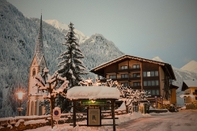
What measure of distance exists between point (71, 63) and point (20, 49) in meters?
97.4

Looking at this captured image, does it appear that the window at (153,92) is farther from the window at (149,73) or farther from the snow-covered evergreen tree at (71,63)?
the snow-covered evergreen tree at (71,63)

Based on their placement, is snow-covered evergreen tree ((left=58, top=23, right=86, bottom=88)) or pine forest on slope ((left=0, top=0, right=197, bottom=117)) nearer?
snow-covered evergreen tree ((left=58, top=23, right=86, bottom=88))

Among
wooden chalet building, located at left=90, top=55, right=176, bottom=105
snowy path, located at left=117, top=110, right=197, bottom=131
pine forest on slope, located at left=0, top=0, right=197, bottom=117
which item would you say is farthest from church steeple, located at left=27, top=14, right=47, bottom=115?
snowy path, located at left=117, top=110, right=197, bottom=131

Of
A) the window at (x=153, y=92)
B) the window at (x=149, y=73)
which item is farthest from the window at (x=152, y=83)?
the window at (x=149, y=73)

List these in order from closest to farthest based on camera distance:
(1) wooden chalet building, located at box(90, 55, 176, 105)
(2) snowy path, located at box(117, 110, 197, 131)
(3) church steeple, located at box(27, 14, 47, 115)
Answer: (2) snowy path, located at box(117, 110, 197, 131)
(1) wooden chalet building, located at box(90, 55, 176, 105)
(3) church steeple, located at box(27, 14, 47, 115)

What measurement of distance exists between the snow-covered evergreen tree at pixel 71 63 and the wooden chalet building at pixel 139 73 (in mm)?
25441

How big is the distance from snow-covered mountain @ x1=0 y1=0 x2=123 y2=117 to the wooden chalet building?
46787 millimetres

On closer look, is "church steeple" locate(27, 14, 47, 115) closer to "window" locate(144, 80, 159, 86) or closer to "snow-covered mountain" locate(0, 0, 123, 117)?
"snow-covered mountain" locate(0, 0, 123, 117)

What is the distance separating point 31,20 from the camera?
144 meters

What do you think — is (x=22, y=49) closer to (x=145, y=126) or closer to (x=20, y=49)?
(x=20, y=49)

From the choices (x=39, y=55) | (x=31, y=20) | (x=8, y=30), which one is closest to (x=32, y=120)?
(x=39, y=55)

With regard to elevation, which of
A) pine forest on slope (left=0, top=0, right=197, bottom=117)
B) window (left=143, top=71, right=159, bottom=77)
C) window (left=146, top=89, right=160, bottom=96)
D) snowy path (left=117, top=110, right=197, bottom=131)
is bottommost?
snowy path (left=117, top=110, right=197, bottom=131)

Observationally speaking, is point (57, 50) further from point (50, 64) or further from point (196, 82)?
point (196, 82)

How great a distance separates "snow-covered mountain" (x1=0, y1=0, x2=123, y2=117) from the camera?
86181 mm
